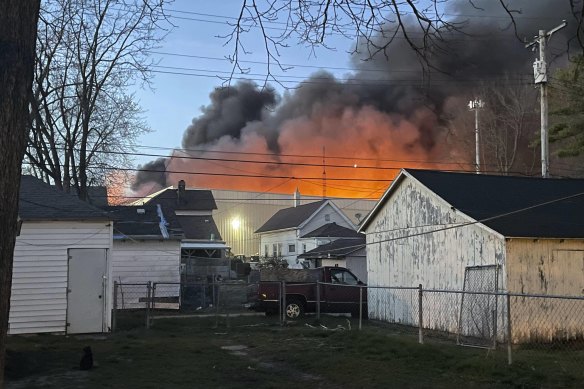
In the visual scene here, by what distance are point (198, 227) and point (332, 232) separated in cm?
893

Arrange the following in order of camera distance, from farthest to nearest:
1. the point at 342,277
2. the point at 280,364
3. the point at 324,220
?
the point at 324,220
the point at 342,277
the point at 280,364

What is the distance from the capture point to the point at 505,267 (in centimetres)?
1475

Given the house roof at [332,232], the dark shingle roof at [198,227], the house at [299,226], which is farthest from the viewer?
the house at [299,226]

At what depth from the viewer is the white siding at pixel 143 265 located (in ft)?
84.4

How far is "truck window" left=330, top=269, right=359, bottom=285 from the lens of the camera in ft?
71.5

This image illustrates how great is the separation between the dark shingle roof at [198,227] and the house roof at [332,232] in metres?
6.31

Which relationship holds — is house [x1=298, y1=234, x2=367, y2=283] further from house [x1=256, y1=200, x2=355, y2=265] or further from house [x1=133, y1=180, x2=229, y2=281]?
house [x1=256, y1=200, x2=355, y2=265]

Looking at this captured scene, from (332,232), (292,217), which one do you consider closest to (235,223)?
(292,217)

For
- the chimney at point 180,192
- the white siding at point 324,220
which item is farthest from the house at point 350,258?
the chimney at point 180,192

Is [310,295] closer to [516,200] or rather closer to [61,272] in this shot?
[516,200]

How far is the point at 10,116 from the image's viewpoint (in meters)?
3.21

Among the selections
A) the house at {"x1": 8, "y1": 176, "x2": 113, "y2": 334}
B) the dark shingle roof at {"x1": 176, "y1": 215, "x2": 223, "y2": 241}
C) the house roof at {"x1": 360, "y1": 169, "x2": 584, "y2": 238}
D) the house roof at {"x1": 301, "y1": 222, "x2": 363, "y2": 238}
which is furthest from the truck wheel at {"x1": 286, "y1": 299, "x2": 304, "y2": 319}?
the dark shingle roof at {"x1": 176, "y1": 215, "x2": 223, "y2": 241}

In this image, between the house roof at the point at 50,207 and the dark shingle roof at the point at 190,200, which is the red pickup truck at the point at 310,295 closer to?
the house roof at the point at 50,207

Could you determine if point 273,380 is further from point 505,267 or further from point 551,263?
point 551,263
